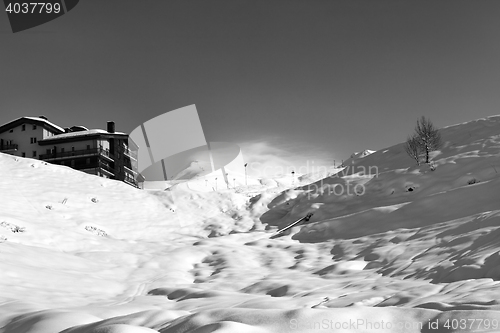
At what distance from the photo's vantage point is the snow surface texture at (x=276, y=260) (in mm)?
4324

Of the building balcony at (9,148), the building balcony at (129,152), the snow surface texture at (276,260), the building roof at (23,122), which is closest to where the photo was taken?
the snow surface texture at (276,260)

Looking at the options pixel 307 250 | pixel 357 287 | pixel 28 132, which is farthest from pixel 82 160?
pixel 357 287

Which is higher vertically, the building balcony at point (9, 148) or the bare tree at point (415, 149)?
the building balcony at point (9, 148)

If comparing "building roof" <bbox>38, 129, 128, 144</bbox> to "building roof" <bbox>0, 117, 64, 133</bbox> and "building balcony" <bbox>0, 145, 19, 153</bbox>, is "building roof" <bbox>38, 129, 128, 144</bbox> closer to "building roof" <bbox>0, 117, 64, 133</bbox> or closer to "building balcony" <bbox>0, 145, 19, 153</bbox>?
"building roof" <bbox>0, 117, 64, 133</bbox>

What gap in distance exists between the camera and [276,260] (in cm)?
1198

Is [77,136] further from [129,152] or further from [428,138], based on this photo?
[428,138]

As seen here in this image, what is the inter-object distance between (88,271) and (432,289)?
745 cm

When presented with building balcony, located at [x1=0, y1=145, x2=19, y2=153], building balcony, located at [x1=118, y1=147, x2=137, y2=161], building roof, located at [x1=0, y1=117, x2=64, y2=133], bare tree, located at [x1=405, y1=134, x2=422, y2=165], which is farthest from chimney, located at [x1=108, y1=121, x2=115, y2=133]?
bare tree, located at [x1=405, y1=134, x2=422, y2=165]

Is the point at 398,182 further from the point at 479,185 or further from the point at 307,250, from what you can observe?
the point at 307,250

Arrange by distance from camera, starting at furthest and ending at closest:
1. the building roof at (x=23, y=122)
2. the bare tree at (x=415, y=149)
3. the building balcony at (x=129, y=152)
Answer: the building balcony at (x=129, y=152)
the building roof at (x=23, y=122)
the bare tree at (x=415, y=149)

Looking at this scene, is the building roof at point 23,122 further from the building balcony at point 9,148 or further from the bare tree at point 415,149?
the bare tree at point 415,149

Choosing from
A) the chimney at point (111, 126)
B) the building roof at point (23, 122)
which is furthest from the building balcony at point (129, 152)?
the building roof at point (23, 122)

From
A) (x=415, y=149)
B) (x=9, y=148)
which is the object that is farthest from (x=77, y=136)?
(x=415, y=149)

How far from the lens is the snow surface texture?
4324mm
